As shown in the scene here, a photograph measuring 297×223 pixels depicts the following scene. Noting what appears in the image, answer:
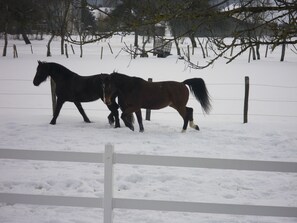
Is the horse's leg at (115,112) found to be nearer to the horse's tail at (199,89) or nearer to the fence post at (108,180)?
the horse's tail at (199,89)

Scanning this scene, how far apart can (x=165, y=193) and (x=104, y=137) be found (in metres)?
2.88

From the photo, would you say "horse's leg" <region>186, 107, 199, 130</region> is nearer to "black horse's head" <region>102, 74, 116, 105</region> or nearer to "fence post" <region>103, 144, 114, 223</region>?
"black horse's head" <region>102, 74, 116, 105</region>

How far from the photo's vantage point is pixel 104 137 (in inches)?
279

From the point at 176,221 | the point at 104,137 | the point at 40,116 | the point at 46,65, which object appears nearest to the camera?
the point at 176,221

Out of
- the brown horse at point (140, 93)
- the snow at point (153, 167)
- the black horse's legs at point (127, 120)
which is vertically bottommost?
the snow at point (153, 167)

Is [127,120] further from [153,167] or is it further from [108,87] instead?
[153,167]

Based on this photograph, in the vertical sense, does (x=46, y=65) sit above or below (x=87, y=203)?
above

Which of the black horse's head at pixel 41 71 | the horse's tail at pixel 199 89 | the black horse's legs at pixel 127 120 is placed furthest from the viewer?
the black horse's head at pixel 41 71

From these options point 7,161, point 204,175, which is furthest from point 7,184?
point 204,175

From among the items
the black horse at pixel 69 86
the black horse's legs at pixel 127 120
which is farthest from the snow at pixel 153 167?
the black horse at pixel 69 86

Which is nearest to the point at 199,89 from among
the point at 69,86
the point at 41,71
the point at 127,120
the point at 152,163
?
the point at 127,120

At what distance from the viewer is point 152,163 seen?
9.81ft

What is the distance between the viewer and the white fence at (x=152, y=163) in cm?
294

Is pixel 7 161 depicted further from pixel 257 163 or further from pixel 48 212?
pixel 257 163
